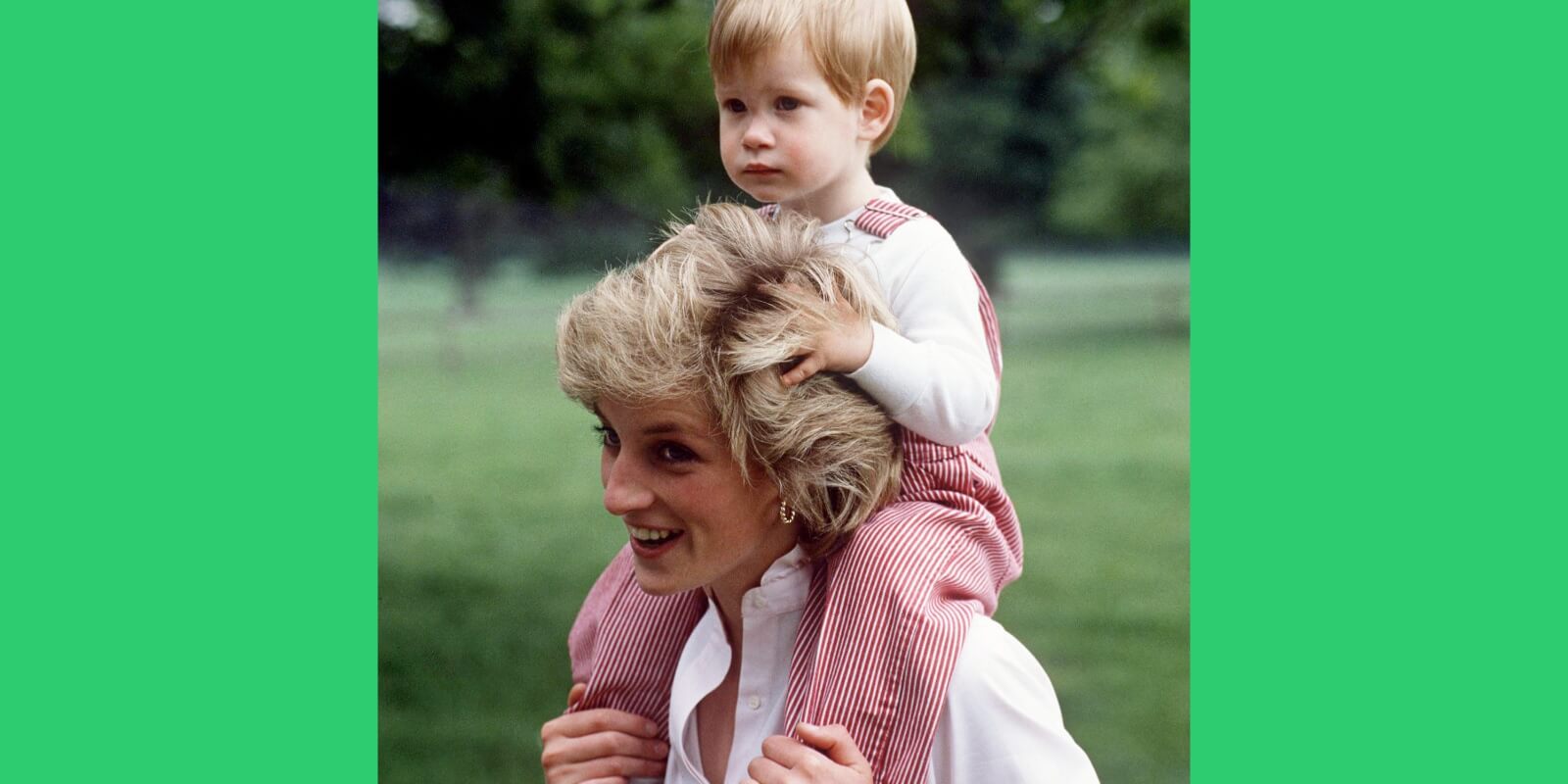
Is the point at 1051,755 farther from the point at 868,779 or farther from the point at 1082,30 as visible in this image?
the point at 1082,30

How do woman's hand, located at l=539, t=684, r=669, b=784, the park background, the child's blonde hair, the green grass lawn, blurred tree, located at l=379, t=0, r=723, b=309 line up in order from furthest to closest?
the green grass lawn
the park background
blurred tree, located at l=379, t=0, r=723, b=309
woman's hand, located at l=539, t=684, r=669, b=784
the child's blonde hair

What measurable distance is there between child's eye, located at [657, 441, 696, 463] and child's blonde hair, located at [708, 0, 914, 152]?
0.53 meters

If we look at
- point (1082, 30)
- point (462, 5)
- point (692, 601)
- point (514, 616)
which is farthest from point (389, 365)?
point (692, 601)

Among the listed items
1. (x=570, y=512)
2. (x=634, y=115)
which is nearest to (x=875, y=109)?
(x=634, y=115)

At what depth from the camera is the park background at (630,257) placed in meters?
4.51

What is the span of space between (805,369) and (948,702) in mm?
454

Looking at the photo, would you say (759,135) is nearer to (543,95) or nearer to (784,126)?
(784,126)

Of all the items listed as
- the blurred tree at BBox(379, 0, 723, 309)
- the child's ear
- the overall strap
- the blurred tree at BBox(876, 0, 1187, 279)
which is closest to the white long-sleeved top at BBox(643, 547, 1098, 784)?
the overall strap

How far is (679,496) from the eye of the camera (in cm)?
200

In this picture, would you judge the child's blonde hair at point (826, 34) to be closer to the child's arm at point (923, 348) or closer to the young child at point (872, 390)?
the young child at point (872, 390)

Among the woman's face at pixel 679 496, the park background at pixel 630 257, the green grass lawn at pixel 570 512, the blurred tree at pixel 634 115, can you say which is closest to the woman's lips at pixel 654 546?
the woman's face at pixel 679 496

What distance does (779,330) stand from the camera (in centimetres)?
194

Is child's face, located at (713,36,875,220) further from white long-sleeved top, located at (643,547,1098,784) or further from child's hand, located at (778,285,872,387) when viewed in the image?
white long-sleeved top, located at (643,547,1098,784)

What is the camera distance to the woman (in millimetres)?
1956
